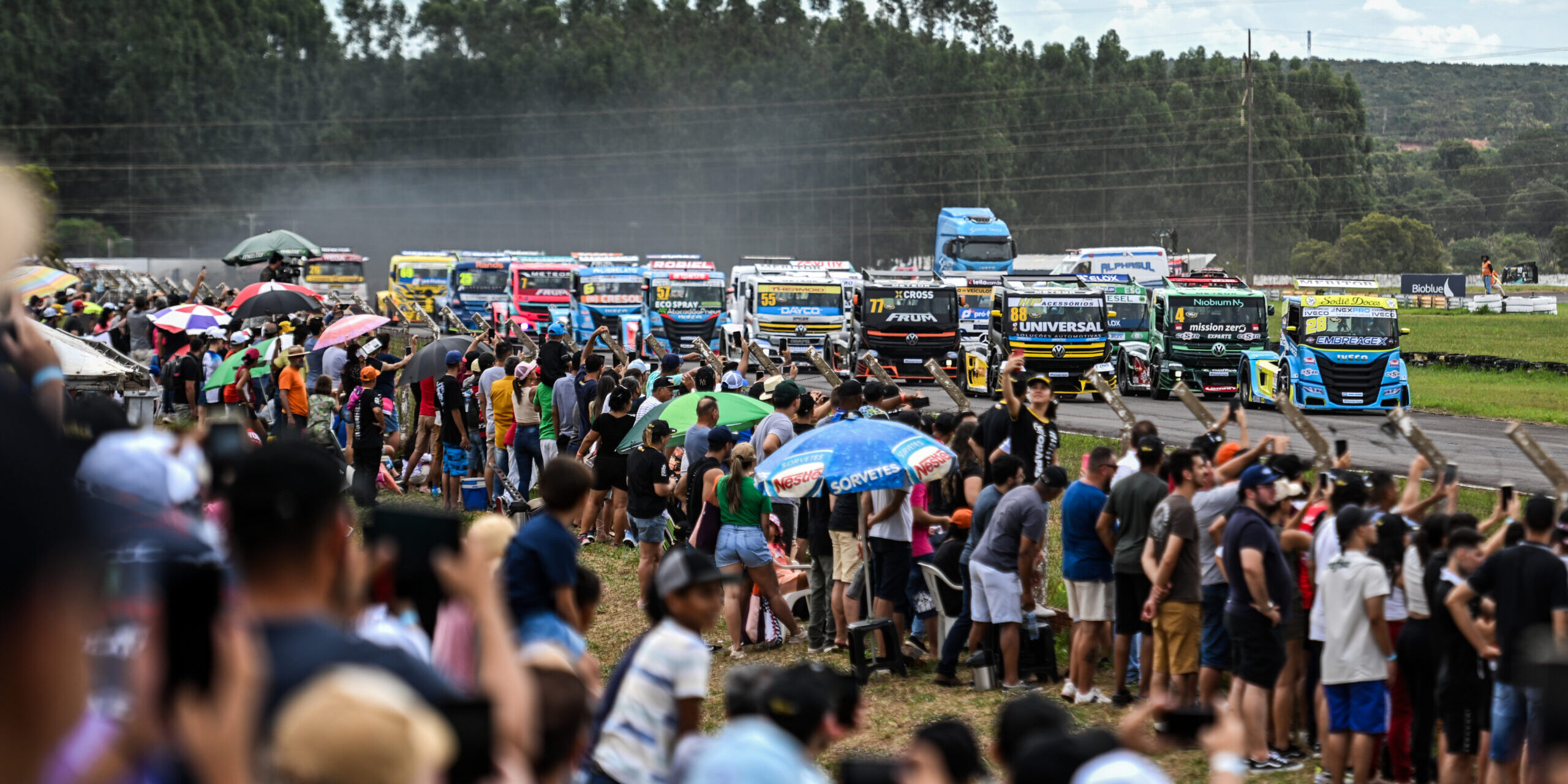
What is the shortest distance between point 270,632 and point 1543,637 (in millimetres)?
6226

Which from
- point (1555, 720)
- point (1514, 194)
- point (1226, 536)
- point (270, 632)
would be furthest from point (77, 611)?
point (1514, 194)

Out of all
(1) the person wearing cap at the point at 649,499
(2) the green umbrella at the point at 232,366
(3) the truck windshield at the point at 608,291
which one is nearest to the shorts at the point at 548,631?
(1) the person wearing cap at the point at 649,499

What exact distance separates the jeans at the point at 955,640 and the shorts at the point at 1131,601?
1.21 m

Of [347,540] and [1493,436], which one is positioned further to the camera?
[1493,436]

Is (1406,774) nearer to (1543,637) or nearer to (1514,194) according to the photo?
(1543,637)

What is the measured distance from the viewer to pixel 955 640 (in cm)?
A: 1085

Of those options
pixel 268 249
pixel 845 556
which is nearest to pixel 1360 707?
pixel 845 556

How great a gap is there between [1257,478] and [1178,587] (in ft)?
3.77

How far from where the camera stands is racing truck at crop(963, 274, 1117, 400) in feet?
106

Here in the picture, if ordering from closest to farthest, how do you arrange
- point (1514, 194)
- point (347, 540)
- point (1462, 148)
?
point (347, 540)
point (1514, 194)
point (1462, 148)

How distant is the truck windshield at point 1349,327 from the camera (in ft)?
91.9

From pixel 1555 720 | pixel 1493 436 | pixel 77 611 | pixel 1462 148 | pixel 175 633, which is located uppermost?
pixel 1462 148

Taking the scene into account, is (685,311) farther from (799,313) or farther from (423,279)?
(423,279)

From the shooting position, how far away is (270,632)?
2.79 metres
